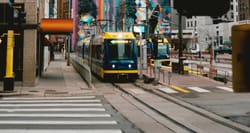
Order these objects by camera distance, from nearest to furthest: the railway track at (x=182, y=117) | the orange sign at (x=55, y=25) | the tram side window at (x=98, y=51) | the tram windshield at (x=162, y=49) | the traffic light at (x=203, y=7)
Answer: the traffic light at (x=203, y=7)
the railway track at (x=182, y=117)
the orange sign at (x=55, y=25)
the tram side window at (x=98, y=51)
the tram windshield at (x=162, y=49)

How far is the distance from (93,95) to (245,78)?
13204 millimetres

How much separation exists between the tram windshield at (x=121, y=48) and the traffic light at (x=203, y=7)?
75.0 feet

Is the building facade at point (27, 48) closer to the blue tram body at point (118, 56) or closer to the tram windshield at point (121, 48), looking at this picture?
the blue tram body at point (118, 56)

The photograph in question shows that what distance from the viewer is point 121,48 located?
2653 cm

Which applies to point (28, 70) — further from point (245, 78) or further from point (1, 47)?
point (245, 78)

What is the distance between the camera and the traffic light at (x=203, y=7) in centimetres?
346

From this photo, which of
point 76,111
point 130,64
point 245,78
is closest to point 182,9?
point 245,78

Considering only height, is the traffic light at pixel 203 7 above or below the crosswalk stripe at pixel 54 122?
above

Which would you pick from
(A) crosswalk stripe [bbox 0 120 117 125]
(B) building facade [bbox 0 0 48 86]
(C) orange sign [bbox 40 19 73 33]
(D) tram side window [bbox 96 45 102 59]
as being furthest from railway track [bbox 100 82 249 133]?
→ (D) tram side window [bbox 96 45 102 59]

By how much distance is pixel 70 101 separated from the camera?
16281 millimetres

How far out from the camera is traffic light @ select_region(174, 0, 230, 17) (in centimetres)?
346

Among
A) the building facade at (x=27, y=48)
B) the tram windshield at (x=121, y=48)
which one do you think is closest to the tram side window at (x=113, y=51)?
the tram windshield at (x=121, y=48)

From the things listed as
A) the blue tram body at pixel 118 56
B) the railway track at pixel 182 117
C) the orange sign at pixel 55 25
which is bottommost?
the railway track at pixel 182 117

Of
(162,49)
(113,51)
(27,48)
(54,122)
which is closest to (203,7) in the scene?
(54,122)
